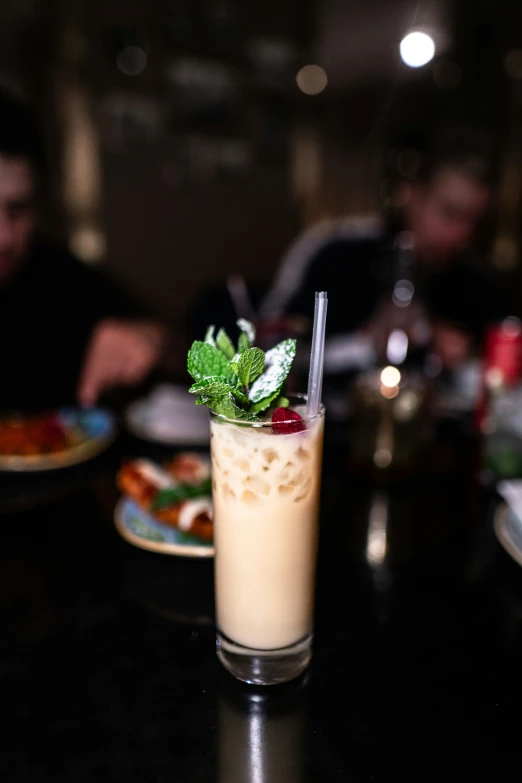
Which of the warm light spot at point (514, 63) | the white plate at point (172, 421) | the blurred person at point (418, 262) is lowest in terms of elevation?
the white plate at point (172, 421)

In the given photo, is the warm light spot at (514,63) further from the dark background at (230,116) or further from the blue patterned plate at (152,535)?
the blue patterned plate at (152,535)

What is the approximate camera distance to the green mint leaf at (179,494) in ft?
3.62

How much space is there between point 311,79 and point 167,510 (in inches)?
→ 128

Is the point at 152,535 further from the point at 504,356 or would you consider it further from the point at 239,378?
the point at 504,356

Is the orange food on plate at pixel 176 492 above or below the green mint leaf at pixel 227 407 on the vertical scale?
below

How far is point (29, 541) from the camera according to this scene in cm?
109

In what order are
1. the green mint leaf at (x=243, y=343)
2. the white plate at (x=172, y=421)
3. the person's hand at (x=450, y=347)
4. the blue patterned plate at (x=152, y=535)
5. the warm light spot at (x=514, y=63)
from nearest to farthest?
the green mint leaf at (x=243, y=343)
the blue patterned plate at (x=152, y=535)
the white plate at (x=172, y=421)
the person's hand at (x=450, y=347)
the warm light spot at (x=514, y=63)

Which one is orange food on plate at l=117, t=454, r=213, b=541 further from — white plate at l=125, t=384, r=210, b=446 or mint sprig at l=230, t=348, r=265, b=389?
mint sprig at l=230, t=348, r=265, b=389

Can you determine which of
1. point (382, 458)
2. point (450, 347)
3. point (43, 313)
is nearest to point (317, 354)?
point (382, 458)

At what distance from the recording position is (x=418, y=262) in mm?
3219

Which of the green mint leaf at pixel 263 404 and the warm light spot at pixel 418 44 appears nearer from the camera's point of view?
the green mint leaf at pixel 263 404

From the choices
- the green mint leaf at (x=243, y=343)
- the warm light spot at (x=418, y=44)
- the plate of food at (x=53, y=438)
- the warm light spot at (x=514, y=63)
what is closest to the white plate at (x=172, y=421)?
the plate of food at (x=53, y=438)

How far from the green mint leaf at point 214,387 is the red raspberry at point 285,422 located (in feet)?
0.18

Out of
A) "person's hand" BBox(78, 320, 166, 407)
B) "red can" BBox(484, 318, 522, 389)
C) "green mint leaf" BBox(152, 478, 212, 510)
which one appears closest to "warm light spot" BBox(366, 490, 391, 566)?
"green mint leaf" BBox(152, 478, 212, 510)
